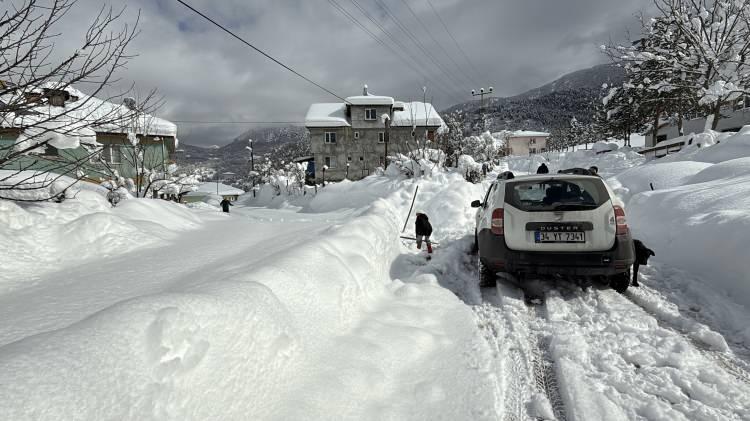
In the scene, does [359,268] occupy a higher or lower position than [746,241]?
lower

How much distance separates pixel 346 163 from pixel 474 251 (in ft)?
108

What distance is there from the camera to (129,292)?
3.38 m

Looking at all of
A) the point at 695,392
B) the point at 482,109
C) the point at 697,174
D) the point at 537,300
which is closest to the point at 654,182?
the point at 697,174

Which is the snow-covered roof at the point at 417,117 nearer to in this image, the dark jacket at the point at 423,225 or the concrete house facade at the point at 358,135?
the concrete house facade at the point at 358,135

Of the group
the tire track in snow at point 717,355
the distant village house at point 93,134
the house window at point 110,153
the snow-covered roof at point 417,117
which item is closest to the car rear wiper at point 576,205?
the tire track in snow at point 717,355

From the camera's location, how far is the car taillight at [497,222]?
4.15 metres

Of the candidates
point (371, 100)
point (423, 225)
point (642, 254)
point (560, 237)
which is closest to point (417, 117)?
point (371, 100)

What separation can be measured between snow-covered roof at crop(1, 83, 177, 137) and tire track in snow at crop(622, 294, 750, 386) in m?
6.80

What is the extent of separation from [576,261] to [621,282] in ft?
2.53

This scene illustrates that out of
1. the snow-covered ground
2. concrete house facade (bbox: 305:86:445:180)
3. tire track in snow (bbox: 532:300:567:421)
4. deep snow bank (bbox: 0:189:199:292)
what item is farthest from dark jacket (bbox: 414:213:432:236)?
concrete house facade (bbox: 305:86:445:180)

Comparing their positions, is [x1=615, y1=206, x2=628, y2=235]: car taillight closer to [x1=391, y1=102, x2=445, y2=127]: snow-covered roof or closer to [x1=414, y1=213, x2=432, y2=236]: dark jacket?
[x1=414, y1=213, x2=432, y2=236]: dark jacket

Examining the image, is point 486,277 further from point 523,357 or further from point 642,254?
point 642,254

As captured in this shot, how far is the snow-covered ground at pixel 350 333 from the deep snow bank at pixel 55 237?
0.09ft

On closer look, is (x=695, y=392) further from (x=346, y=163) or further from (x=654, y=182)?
(x=346, y=163)
